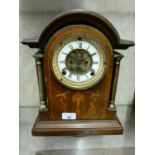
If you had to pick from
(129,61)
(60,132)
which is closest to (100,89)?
(60,132)

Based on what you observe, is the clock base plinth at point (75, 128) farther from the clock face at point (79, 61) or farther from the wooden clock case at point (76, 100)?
the clock face at point (79, 61)

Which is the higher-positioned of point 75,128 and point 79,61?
point 79,61

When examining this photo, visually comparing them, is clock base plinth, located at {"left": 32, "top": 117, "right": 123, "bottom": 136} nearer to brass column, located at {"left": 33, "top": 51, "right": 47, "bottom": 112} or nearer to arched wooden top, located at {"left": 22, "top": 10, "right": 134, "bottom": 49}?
brass column, located at {"left": 33, "top": 51, "right": 47, "bottom": 112}

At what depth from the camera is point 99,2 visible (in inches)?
46.1

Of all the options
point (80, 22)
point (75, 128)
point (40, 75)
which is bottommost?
point (75, 128)

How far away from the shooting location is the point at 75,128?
94 centimetres

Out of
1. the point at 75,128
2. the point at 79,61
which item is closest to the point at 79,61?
the point at 79,61

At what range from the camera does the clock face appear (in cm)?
94

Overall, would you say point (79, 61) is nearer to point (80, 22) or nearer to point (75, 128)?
point (80, 22)

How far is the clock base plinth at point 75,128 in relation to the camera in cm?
94

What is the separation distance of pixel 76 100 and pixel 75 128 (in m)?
0.10

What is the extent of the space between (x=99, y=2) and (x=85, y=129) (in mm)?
567

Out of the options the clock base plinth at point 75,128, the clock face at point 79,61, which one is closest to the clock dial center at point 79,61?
the clock face at point 79,61
